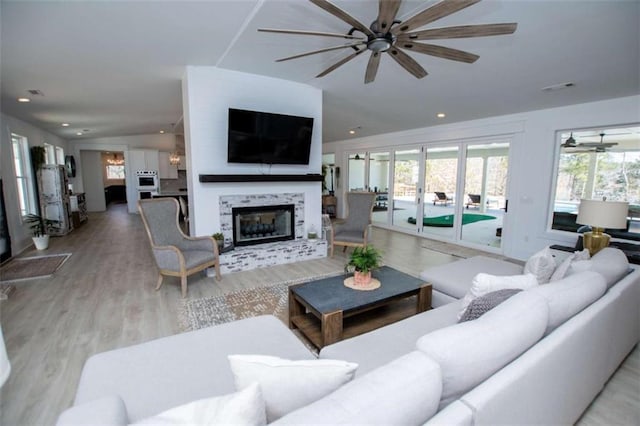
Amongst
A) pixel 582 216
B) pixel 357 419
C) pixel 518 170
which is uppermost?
pixel 518 170

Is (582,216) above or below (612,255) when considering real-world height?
above

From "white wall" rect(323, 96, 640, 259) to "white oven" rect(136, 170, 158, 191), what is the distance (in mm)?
9266

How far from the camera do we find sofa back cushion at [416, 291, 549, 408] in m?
1.06

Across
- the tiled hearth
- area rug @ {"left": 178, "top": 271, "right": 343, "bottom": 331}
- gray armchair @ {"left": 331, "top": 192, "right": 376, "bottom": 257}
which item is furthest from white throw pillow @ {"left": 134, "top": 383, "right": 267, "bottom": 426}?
gray armchair @ {"left": 331, "top": 192, "right": 376, "bottom": 257}

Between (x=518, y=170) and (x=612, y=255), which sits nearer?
(x=612, y=255)

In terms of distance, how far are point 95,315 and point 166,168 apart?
8.47 metres

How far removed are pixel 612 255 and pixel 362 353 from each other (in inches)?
88.1

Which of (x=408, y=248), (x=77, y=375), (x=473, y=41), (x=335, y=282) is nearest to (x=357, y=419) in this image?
(x=335, y=282)

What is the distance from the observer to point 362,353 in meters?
1.64

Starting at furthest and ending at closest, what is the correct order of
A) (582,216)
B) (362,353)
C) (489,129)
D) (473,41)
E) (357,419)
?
(489,129) < (582,216) < (473,41) < (362,353) < (357,419)

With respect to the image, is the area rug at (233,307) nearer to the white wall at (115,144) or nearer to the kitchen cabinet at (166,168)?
the kitchen cabinet at (166,168)

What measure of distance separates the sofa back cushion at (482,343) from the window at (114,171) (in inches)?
655

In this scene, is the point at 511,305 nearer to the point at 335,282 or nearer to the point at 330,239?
the point at 335,282

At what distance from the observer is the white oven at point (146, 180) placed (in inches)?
375
